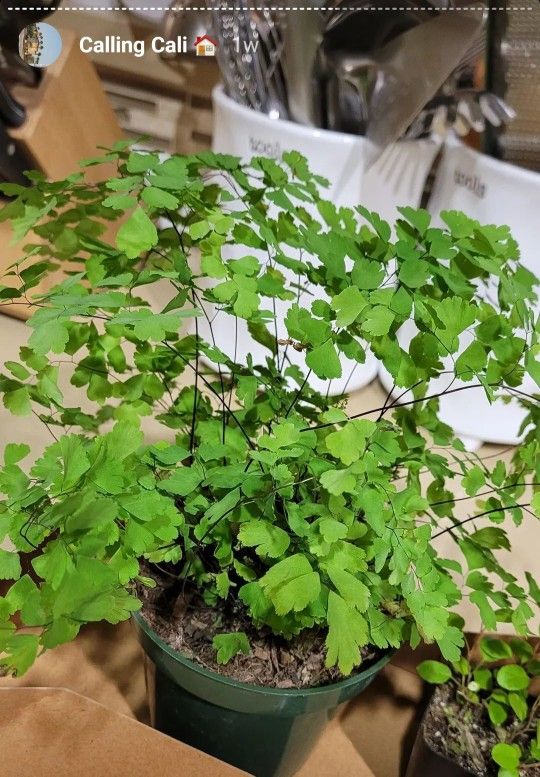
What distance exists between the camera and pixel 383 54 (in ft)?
2.21

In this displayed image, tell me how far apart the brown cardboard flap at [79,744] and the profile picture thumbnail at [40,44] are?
2.27 ft

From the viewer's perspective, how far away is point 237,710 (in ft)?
1.33

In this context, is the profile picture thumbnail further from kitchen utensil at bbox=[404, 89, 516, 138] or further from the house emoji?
kitchen utensil at bbox=[404, 89, 516, 138]

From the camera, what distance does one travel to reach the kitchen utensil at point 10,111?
75 centimetres

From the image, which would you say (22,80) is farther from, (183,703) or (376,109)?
(183,703)

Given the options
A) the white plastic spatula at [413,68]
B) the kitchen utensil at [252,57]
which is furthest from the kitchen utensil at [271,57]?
the white plastic spatula at [413,68]

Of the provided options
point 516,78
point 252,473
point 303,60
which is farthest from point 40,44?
point 252,473

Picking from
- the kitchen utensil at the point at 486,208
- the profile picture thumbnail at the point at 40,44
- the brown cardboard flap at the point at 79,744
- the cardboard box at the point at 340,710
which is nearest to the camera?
the brown cardboard flap at the point at 79,744

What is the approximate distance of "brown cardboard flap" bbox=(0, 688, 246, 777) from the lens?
1.32 feet

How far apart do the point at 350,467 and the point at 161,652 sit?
0.62ft

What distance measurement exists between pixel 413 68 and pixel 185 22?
0.31 m

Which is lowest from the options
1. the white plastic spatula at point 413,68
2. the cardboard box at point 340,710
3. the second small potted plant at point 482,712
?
the cardboard box at point 340,710

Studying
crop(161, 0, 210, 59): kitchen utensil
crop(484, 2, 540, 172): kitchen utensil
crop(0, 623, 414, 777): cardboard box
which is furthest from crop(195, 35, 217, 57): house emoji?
crop(0, 623, 414, 777): cardboard box

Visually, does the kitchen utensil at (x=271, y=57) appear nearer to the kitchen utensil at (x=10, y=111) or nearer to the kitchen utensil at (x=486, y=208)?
the kitchen utensil at (x=486, y=208)
